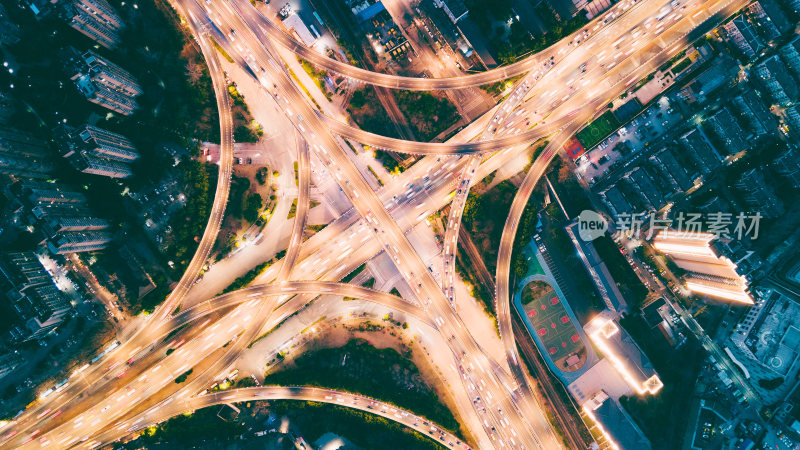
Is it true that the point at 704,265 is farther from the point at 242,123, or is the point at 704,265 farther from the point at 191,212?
the point at 191,212

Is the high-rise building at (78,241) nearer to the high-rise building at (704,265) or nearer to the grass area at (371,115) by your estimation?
the grass area at (371,115)

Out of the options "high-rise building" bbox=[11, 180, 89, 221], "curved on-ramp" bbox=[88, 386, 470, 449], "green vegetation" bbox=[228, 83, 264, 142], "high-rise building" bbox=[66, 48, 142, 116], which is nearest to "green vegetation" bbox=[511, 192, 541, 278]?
"curved on-ramp" bbox=[88, 386, 470, 449]

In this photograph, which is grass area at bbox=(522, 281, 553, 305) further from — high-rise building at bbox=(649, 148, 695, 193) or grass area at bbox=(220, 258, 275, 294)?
grass area at bbox=(220, 258, 275, 294)

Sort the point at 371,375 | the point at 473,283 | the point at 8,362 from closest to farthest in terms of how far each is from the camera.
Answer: the point at 8,362 → the point at 371,375 → the point at 473,283

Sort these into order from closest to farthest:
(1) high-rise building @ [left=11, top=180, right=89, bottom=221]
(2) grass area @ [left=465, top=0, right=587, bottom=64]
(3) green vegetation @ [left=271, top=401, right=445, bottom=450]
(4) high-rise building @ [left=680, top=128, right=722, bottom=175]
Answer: (1) high-rise building @ [left=11, top=180, right=89, bottom=221] → (4) high-rise building @ [left=680, top=128, right=722, bottom=175] → (2) grass area @ [left=465, top=0, right=587, bottom=64] → (3) green vegetation @ [left=271, top=401, right=445, bottom=450]

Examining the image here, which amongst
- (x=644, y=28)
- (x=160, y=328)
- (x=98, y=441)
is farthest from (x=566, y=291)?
(x=98, y=441)

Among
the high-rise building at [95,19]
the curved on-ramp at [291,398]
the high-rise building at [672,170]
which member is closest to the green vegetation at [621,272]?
the high-rise building at [672,170]

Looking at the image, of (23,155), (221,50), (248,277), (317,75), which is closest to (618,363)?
(248,277)
